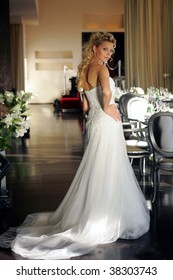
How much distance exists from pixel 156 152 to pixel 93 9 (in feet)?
56.7

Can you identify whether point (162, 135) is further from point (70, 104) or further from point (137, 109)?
point (70, 104)

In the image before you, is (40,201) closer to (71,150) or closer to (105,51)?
(105,51)

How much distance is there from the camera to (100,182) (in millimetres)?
3988

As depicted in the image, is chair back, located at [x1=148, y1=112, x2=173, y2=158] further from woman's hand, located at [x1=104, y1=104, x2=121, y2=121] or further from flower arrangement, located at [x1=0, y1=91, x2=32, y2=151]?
flower arrangement, located at [x1=0, y1=91, x2=32, y2=151]

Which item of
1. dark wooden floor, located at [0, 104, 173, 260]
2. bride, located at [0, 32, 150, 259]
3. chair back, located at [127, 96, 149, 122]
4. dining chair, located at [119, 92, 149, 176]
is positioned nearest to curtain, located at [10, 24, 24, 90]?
dark wooden floor, located at [0, 104, 173, 260]

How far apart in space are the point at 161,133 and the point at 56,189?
142 centimetres

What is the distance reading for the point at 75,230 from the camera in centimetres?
386

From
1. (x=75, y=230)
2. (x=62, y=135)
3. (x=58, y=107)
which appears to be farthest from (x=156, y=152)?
(x=58, y=107)

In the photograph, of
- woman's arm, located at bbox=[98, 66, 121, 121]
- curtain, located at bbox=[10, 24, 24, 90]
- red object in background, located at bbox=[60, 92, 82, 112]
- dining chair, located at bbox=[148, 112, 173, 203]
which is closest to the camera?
woman's arm, located at bbox=[98, 66, 121, 121]

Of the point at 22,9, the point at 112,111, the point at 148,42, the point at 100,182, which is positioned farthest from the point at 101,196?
the point at 22,9

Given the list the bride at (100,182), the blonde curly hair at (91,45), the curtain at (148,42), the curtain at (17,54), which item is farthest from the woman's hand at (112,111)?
the curtain at (17,54)

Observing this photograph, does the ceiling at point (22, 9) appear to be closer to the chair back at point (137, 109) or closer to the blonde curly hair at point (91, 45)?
the chair back at point (137, 109)

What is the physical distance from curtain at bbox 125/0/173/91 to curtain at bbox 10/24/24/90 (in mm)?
5741

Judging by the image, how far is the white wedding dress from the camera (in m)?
3.88
